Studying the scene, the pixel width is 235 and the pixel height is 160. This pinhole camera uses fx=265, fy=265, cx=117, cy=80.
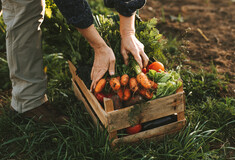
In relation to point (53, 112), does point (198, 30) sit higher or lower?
higher

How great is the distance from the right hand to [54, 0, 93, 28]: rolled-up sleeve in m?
0.28

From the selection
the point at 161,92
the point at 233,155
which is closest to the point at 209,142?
the point at 233,155

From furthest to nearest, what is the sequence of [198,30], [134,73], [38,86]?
[198,30] → [38,86] → [134,73]

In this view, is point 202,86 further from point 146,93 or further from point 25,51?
point 25,51

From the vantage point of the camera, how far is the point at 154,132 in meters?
2.38

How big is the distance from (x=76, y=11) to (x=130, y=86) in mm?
743

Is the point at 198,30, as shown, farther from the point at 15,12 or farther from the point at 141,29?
the point at 15,12

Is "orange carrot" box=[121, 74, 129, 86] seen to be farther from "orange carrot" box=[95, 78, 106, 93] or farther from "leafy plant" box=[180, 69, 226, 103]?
"leafy plant" box=[180, 69, 226, 103]

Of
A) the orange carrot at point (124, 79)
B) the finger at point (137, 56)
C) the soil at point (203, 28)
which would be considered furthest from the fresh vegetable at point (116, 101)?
the soil at point (203, 28)

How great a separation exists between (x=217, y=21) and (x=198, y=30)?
58 centimetres

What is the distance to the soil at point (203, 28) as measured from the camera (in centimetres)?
355

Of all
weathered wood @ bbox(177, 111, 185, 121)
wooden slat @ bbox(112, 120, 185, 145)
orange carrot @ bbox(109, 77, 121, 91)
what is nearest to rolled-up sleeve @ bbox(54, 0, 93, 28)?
orange carrot @ bbox(109, 77, 121, 91)

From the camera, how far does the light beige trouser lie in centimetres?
234

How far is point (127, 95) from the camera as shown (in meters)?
2.21
